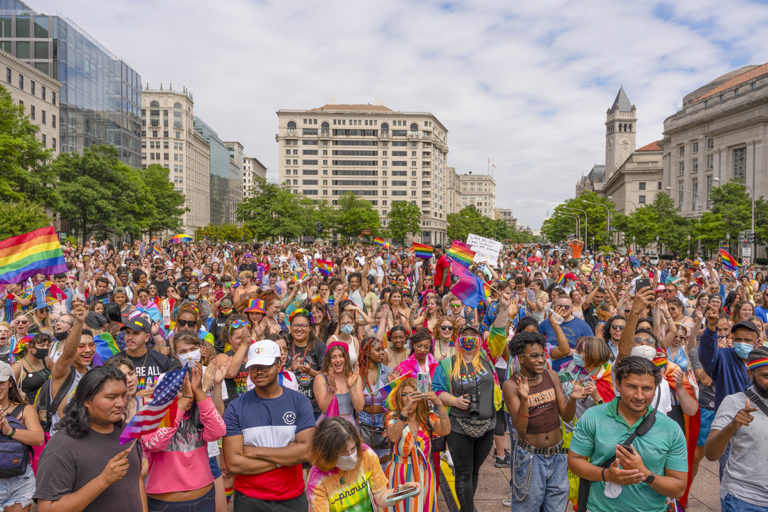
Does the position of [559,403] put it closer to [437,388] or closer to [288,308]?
[437,388]

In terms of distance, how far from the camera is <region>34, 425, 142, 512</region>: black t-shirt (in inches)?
110

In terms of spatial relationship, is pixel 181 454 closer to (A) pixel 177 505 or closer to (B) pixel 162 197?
(A) pixel 177 505

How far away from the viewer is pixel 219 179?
160 m

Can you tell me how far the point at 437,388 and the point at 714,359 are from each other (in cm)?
267

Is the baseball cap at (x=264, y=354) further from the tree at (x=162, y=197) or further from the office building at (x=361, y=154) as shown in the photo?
the office building at (x=361, y=154)

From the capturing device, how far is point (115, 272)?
41.5ft

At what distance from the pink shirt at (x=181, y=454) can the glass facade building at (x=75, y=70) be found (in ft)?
202

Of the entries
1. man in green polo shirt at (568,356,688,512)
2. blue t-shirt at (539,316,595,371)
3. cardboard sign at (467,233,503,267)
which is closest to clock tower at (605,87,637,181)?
cardboard sign at (467,233,503,267)

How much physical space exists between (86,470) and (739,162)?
73.5 m

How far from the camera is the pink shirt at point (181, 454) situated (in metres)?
3.54

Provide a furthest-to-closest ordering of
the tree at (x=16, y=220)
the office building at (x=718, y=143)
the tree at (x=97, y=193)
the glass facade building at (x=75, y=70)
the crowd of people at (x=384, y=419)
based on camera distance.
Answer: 1. the glass facade building at (x=75, y=70)
2. the office building at (x=718, y=143)
3. the tree at (x=97, y=193)
4. the tree at (x=16, y=220)
5. the crowd of people at (x=384, y=419)

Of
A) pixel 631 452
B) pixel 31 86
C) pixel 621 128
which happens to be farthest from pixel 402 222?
pixel 631 452

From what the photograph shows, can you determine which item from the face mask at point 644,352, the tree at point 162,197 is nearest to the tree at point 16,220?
the face mask at point 644,352

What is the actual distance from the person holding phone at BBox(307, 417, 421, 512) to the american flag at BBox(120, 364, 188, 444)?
0.91 meters
